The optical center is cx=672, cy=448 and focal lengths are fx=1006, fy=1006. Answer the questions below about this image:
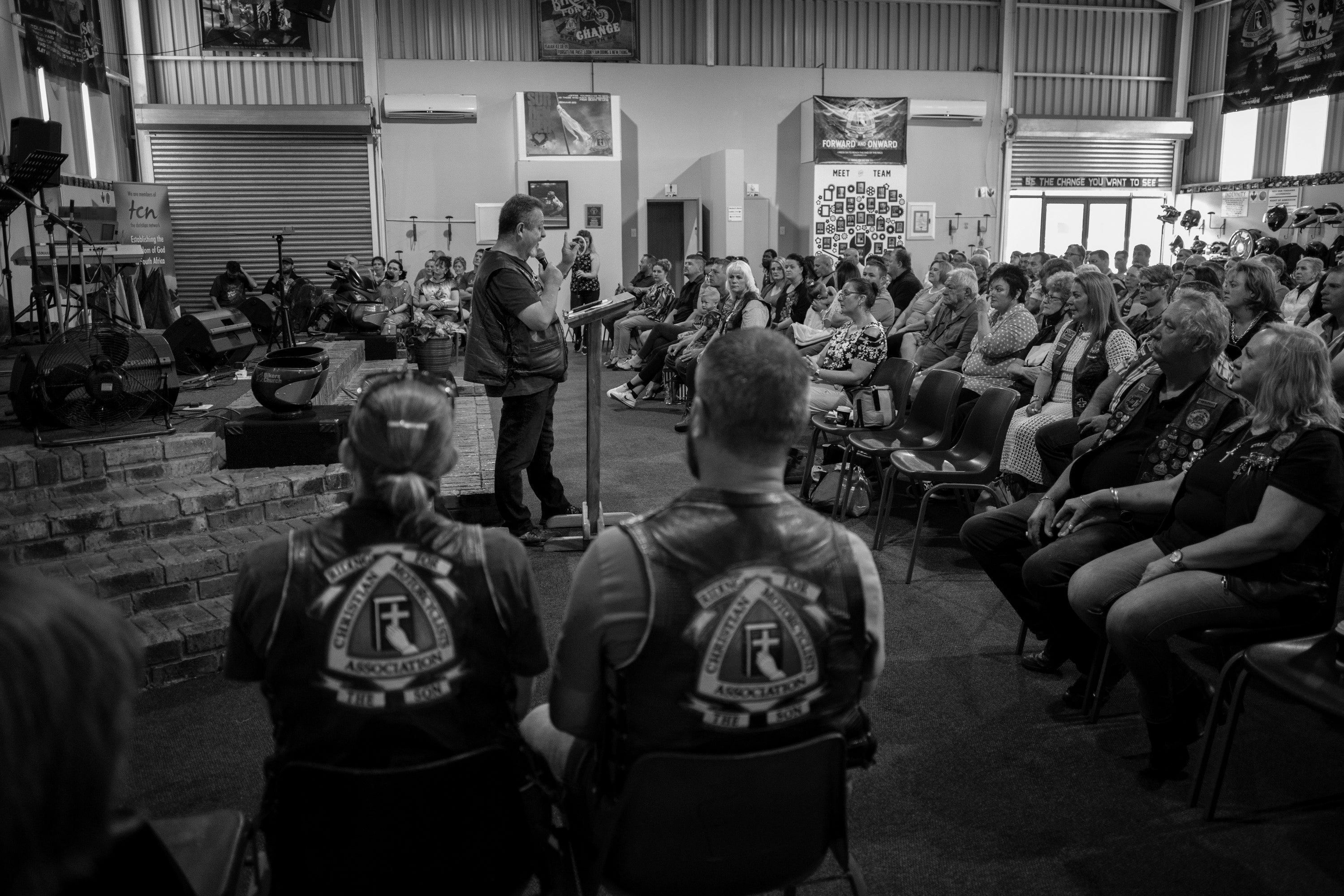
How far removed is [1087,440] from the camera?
391 cm

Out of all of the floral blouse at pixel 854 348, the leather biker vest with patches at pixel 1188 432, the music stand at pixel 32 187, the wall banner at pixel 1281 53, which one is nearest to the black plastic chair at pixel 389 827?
the leather biker vest with patches at pixel 1188 432

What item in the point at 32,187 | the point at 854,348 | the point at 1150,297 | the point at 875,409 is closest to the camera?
Answer: the point at 875,409

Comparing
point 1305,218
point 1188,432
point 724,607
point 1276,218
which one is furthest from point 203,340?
point 1276,218

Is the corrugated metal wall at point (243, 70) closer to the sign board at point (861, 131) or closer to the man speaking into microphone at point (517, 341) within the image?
the sign board at point (861, 131)

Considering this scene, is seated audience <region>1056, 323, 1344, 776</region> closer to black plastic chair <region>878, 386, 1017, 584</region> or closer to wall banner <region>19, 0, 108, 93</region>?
black plastic chair <region>878, 386, 1017, 584</region>

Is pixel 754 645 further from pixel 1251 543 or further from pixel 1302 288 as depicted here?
pixel 1302 288

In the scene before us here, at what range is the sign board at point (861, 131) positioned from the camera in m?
14.0

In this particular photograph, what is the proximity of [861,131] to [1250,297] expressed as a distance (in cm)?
1047

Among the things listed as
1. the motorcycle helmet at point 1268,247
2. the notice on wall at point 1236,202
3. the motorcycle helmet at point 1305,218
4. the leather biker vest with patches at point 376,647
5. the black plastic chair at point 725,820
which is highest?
the notice on wall at point 1236,202

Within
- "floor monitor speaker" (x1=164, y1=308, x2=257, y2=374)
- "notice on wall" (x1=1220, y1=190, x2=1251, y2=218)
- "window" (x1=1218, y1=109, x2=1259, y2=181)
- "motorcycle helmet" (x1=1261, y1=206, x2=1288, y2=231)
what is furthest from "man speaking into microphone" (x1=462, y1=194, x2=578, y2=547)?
"window" (x1=1218, y1=109, x2=1259, y2=181)

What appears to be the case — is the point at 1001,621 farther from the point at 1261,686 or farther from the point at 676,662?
the point at 676,662

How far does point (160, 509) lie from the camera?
3521 millimetres

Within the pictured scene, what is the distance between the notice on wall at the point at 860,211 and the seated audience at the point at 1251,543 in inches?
468

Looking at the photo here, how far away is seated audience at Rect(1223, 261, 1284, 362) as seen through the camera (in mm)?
4344
